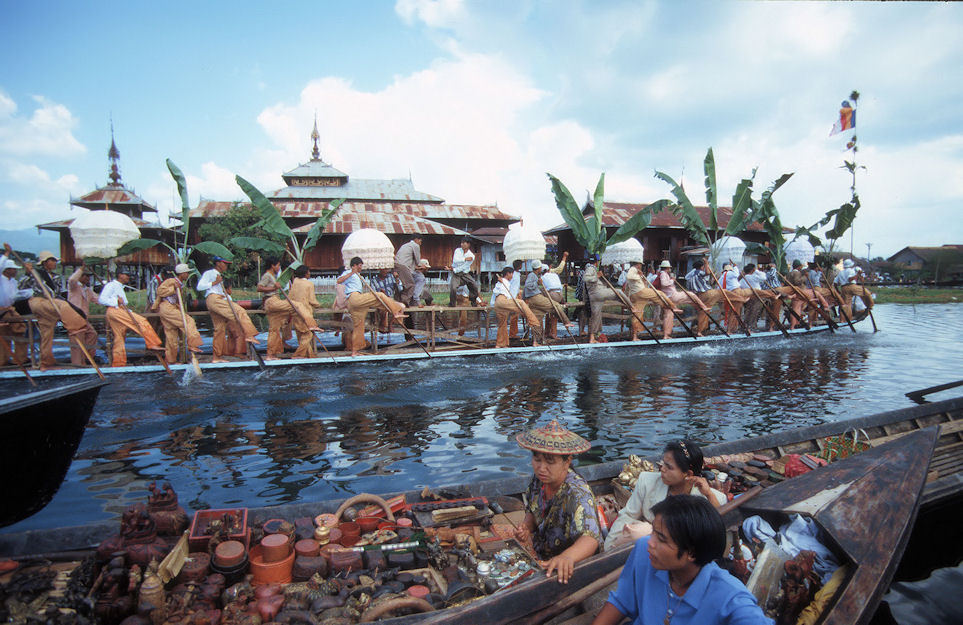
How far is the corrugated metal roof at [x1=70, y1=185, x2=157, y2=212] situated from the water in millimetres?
24484

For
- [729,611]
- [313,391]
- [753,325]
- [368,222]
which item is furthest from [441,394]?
[368,222]

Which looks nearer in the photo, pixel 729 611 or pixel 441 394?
pixel 729 611

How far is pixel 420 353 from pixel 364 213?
18.1 m

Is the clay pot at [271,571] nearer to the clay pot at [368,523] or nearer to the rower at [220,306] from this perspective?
the clay pot at [368,523]

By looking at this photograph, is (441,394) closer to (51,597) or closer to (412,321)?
(412,321)

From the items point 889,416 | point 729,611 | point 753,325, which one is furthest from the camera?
point 753,325

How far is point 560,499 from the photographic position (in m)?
3.50

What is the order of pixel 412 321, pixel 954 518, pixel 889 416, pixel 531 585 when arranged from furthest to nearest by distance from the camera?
pixel 412 321 → pixel 889 416 → pixel 954 518 → pixel 531 585

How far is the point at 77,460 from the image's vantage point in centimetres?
679

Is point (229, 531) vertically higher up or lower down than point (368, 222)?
lower down

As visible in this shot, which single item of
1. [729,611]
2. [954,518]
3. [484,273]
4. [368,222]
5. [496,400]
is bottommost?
[954,518]

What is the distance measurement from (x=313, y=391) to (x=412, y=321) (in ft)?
14.6

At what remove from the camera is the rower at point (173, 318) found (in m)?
10.2

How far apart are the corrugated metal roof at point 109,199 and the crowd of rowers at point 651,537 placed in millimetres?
32421
